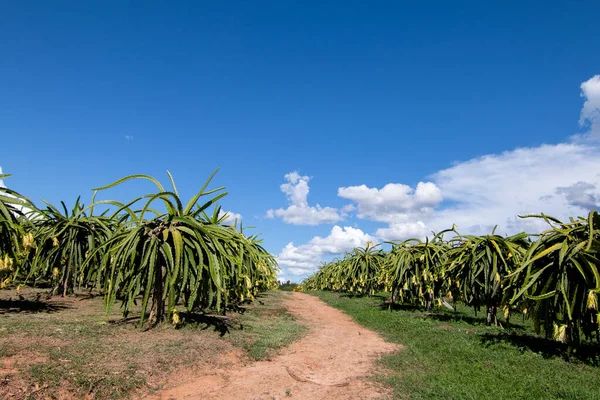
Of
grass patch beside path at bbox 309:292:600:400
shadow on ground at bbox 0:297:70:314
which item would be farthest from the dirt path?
shadow on ground at bbox 0:297:70:314

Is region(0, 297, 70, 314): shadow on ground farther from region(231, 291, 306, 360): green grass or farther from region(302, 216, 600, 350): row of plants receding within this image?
region(302, 216, 600, 350): row of plants receding

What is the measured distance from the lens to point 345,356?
9094 millimetres

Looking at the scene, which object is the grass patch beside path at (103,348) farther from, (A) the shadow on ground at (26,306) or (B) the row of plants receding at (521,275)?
(B) the row of plants receding at (521,275)

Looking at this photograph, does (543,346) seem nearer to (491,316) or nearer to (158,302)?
(491,316)

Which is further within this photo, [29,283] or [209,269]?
[29,283]

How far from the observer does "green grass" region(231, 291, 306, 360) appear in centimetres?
880

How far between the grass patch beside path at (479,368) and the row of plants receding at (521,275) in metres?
0.69

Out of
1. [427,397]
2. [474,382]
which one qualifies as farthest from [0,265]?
[474,382]

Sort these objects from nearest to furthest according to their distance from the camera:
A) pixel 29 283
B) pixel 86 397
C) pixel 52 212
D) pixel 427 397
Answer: pixel 86 397, pixel 427 397, pixel 52 212, pixel 29 283

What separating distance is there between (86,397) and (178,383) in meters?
1.42

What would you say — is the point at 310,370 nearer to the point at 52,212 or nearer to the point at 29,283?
the point at 52,212

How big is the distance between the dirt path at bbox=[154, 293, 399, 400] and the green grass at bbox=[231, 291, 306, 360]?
0.31 meters

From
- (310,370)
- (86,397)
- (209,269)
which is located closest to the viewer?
(86,397)

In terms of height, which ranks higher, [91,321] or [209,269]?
[209,269]
